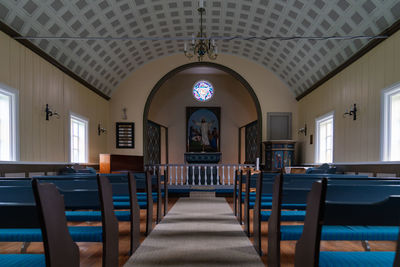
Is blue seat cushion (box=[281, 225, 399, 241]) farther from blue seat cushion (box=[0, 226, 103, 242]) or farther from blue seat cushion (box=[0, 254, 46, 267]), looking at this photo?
blue seat cushion (box=[0, 254, 46, 267])

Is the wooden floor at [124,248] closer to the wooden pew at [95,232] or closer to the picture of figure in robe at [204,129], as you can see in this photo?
the wooden pew at [95,232]

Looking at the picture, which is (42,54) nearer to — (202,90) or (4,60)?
(4,60)

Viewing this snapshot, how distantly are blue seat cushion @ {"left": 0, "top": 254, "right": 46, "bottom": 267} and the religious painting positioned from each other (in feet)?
41.9

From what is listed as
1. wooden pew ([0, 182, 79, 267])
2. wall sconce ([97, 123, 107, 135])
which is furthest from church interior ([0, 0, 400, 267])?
wall sconce ([97, 123, 107, 135])

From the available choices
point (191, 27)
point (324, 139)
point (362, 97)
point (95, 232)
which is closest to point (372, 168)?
point (362, 97)

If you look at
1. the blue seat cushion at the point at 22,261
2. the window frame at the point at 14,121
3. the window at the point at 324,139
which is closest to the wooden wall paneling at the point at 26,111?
the window frame at the point at 14,121

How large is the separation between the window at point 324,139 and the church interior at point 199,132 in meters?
0.06

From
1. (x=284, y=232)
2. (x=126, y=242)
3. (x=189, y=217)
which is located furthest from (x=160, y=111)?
(x=284, y=232)

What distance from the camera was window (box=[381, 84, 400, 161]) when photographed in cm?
553

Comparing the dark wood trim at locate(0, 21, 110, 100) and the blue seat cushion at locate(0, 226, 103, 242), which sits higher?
the dark wood trim at locate(0, 21, 110, 100)

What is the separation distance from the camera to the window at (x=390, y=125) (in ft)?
18.1

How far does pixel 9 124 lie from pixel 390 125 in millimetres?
6807

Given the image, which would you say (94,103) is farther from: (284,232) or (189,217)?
(284,232)

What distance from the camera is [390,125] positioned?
18.6 feet
